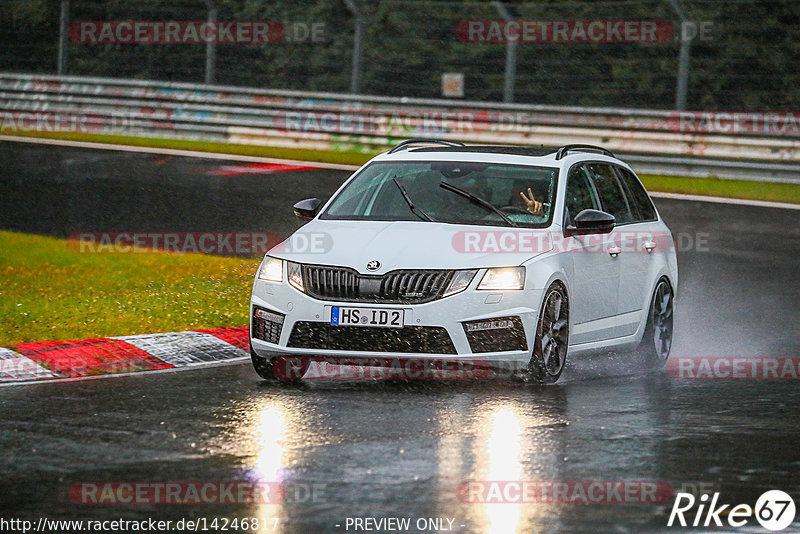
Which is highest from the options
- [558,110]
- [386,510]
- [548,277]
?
[558,110]

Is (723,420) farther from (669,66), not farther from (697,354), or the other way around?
(669,66)

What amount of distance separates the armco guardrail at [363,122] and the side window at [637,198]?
11.0 meters

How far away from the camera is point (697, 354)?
1199cm

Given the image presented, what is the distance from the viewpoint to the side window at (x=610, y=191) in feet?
37.3

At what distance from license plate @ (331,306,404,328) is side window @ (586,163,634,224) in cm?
256

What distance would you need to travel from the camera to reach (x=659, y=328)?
459 inches

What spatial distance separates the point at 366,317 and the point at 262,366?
98 centimetres

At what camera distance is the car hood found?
952 centimetres

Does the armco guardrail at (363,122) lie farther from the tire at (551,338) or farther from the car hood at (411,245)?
the car hood at (411,245)

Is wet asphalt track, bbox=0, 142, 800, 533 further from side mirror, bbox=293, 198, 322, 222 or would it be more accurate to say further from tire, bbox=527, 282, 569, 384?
side mirror, bbox=293, 198, 322, 222

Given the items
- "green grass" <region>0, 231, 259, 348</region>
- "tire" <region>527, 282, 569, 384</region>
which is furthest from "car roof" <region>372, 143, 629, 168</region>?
"green grass" <region>0, 231, 259, 348</region>

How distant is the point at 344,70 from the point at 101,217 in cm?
1278

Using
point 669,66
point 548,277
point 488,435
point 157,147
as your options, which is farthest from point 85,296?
point 669,66

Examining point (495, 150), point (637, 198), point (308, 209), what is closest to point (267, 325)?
point (308, 209)
